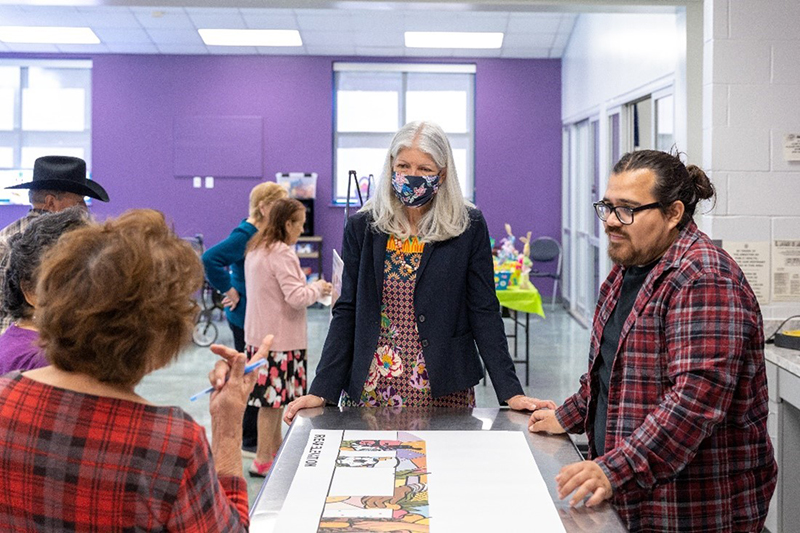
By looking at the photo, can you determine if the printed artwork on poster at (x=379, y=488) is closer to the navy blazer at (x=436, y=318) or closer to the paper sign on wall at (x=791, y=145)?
the navy blazer at (x=436, y=318)

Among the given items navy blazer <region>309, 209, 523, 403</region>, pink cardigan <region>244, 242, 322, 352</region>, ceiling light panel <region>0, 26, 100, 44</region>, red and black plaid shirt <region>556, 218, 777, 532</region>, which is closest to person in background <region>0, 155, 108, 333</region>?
navy blazer <region>309, 209, 523, 403</region>

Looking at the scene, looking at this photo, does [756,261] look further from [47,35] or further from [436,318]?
[47,35]

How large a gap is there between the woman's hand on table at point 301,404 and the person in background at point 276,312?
2015 millimetres

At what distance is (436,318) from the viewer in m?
2.31

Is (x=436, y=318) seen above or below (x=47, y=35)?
below

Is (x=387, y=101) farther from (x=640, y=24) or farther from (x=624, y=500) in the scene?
(x=624, y=500)

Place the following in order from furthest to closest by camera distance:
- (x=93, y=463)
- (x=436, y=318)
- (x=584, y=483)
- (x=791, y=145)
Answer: (x=791, y=145), (x=436, y=318), (x=584, y=483), (x=93, y=463)

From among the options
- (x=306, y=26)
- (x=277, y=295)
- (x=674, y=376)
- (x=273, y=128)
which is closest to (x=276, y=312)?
(x=277, y=295)

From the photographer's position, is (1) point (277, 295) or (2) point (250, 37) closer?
(1) point (277, 295)

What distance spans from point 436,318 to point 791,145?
1894 millimetres

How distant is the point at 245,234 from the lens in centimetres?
470

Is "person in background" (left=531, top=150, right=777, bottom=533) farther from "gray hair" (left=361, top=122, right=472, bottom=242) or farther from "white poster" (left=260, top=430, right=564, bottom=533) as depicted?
"gray hair" (left=361, top=122, right=472, bottom=242)

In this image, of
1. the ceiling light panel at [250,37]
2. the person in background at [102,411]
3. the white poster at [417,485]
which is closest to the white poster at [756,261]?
the white poster at [417,485]

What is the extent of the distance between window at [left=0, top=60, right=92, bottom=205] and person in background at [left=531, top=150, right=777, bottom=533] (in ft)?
35.5
